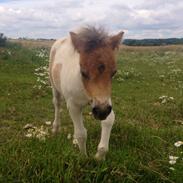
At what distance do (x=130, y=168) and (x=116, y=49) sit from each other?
1877mm

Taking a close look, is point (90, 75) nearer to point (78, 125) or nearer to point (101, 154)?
point (101, 154)

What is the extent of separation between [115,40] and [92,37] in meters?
0.40

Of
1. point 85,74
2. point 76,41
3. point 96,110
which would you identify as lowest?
point 96,110

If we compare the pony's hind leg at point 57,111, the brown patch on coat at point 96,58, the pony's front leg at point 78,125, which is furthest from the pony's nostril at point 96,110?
the pony's hind leg at point 57,111

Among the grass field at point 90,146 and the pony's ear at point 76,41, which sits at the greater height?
the pony's ear at point 76,41

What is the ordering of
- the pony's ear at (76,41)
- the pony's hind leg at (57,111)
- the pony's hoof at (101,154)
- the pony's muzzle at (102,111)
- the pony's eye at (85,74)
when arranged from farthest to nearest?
the pony's hind leg at (57,111) < the pony's ear at (76,41) < the pony's hoof at (101,154) < the pony's eye at (85,74) < the pony's muzzle at (102,111)

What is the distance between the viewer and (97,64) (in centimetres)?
629

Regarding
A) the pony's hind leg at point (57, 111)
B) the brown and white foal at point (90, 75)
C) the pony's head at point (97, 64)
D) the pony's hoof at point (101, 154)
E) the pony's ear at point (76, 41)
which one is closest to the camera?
the pony's head at point (97, 64)

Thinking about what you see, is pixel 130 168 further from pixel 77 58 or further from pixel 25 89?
pixel 25 89

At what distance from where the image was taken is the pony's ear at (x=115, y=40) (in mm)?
6909

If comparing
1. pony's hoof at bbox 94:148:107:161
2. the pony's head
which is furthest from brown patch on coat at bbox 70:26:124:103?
pony's hoof at bbox 94:148:107:161

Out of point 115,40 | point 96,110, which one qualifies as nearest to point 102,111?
point 96,110

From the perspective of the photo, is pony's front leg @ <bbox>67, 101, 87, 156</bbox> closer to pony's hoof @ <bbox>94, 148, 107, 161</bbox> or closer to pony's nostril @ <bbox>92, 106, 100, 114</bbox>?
pony's hoof @ <bbox>94, 148, 107, 161</bbox>

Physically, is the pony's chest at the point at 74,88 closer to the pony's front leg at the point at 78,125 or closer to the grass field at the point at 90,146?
the pony's front leg at the point at 78,125
